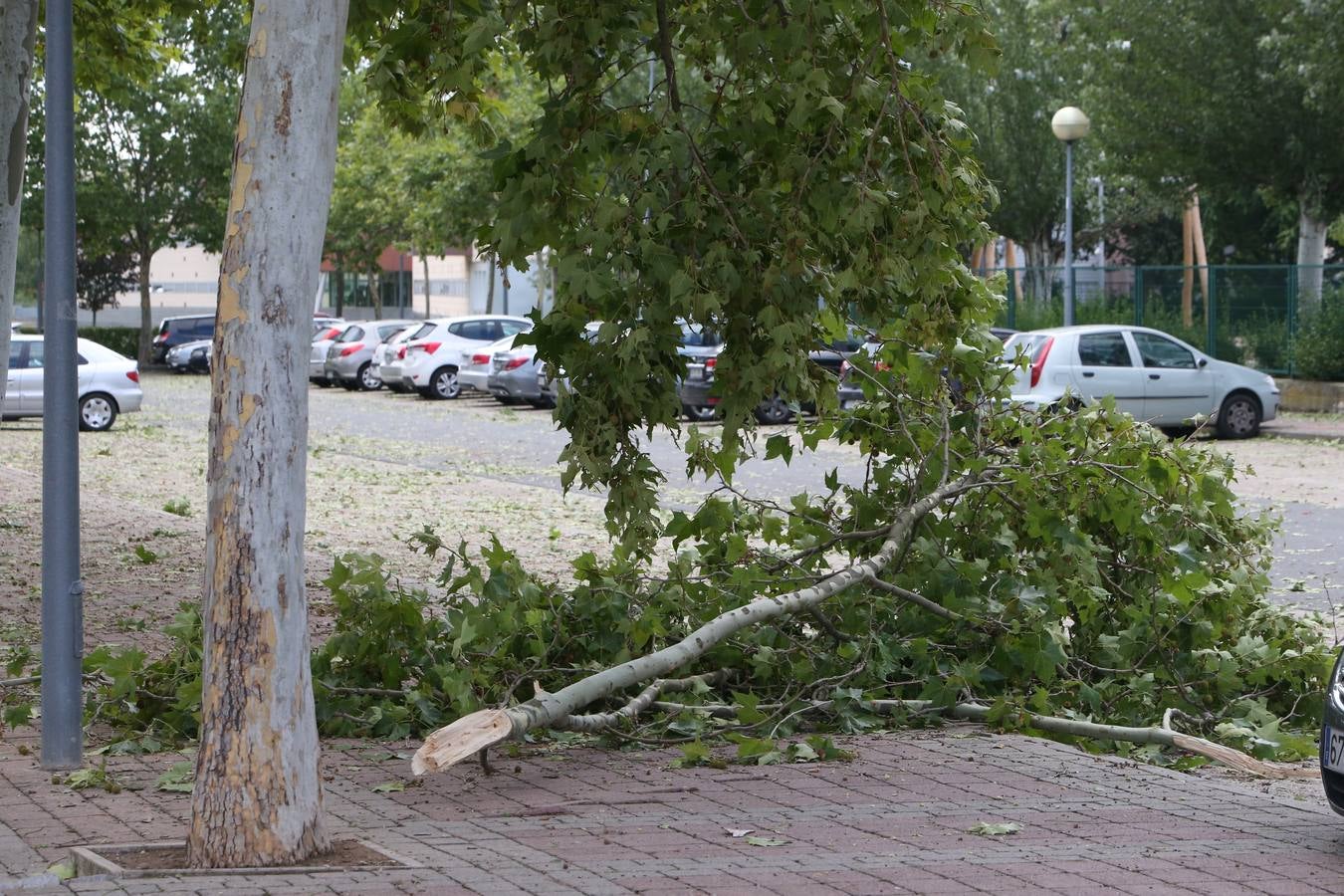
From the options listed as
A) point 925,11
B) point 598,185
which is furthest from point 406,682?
point 925,11

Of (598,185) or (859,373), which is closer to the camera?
(598,185)

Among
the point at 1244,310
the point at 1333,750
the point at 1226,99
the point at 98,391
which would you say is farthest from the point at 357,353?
the point at 1333,750

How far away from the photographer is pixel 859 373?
349 inches

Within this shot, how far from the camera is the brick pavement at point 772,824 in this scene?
5082 mm

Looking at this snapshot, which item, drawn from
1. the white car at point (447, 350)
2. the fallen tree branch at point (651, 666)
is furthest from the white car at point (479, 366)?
the fallen tree branch at point (651, 666)

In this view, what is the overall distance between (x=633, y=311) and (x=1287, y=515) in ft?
33.1

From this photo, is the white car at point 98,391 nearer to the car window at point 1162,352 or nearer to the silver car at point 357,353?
the silver car at point 357,353

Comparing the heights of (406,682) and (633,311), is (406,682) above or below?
below

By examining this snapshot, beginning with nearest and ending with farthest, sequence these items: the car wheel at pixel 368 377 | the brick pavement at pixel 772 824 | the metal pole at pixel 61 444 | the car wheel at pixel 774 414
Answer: the brick pavement at pixel 772 824
the metal pole at pixel 61 444
the car wheel at pixel 774 414
the car wheel at pixel 368 377

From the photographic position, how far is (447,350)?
37250 millimetres

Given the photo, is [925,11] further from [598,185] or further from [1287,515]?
[1287,515]

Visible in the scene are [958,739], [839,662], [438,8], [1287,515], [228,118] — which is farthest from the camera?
[228,118]

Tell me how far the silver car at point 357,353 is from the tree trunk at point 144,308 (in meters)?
11.8

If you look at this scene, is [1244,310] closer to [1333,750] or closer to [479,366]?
[479,366]
